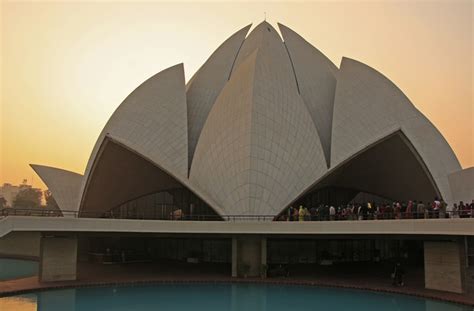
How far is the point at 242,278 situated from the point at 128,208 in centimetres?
1335

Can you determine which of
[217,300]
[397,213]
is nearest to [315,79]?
[397,213]

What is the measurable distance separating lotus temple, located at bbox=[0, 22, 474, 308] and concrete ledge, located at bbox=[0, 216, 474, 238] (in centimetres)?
5

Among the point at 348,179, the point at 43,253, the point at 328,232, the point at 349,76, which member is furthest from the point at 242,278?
the point at 349,76

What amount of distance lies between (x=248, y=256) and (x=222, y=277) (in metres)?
1.52

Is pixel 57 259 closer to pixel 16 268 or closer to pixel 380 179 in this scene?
pixel 16 268

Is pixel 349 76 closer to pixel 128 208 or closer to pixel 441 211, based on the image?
pixel 441 211

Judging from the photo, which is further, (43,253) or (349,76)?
(349,76)

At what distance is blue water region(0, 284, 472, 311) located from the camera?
50.3 feet

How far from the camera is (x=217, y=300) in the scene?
16.6 meters

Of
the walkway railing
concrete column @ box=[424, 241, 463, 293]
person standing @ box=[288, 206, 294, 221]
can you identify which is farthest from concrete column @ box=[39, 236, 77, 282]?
concrete column @ box=[424, 241, 463, 293]

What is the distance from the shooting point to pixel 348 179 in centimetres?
3008

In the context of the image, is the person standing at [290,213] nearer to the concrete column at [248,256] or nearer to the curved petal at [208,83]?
the concrete column at [248,256]

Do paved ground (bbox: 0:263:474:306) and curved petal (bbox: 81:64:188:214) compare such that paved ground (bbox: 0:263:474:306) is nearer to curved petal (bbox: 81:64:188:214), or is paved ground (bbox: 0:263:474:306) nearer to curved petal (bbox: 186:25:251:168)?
curved petal (bbox: 81:64:188:214)

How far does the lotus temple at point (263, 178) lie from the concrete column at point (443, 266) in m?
0.04
